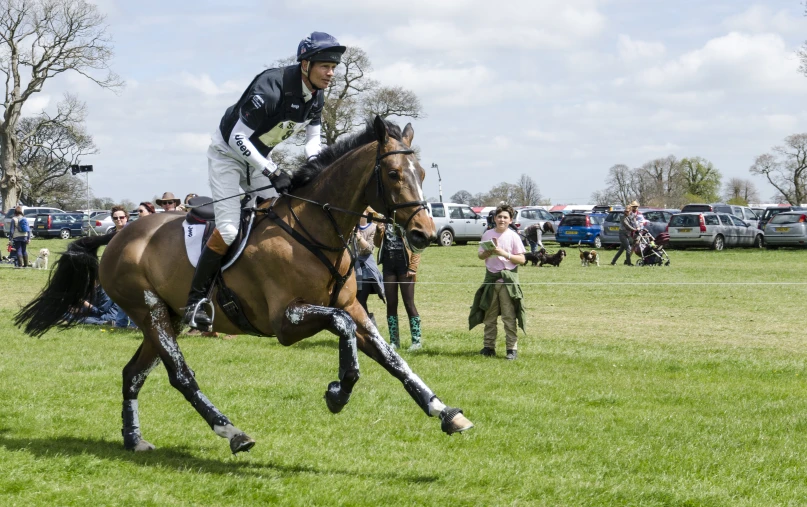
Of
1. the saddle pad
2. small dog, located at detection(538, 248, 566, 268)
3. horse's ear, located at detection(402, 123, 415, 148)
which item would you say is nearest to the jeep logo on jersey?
the saddle pad

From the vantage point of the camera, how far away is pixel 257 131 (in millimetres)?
6461

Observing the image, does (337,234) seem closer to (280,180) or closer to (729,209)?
(280,180)

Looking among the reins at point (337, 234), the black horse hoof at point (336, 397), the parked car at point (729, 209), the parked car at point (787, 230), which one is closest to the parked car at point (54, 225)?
the parked car at point (787, 230)

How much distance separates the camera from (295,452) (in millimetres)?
6699

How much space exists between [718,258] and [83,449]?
30.4m

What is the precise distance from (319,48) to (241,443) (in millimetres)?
2876

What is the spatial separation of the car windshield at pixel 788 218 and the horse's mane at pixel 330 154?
118ft

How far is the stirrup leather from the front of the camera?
259 inches

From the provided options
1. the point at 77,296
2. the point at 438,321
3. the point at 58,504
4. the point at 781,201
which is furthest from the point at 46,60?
the point at 781,201

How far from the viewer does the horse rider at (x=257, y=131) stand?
20.6 ft

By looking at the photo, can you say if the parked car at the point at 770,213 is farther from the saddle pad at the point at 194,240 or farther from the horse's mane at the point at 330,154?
the saddle pad at the point at 194,240

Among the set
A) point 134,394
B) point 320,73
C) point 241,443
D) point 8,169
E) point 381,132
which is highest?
point 8,169

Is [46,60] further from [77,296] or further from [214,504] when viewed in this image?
[214,504]

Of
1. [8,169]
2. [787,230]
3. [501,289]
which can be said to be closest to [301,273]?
[501,289]
